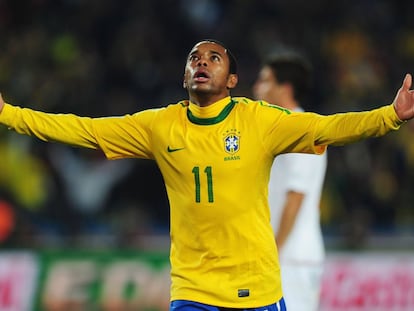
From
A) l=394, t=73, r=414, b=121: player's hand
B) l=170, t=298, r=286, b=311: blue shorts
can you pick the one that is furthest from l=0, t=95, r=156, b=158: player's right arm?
l=394, t=73, r=414, b=121: player's hand

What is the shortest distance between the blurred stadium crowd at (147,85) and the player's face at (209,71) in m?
5.77

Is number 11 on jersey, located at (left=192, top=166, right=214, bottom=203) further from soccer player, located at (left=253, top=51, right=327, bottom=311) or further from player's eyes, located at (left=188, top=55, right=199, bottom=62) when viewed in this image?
soccer player, located at (left=253, top=51, right=327, bottom=311)

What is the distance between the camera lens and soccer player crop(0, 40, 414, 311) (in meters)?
5.11

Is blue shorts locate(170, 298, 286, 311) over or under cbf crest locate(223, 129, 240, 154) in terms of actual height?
under

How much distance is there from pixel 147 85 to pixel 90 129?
8460mm

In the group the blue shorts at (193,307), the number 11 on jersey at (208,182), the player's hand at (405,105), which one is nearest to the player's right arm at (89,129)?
the number 11 on jersey at (208,182)

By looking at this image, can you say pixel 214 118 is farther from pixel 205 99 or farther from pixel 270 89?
pixel 270 89

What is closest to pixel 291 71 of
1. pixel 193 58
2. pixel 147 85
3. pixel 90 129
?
pixel 193 58

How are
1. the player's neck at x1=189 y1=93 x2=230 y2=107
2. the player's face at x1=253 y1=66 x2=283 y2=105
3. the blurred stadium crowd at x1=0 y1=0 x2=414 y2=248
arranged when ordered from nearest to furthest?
the player's neck at x1=189 y1=93 x2=230 y2=107 < the player's face at x1=253 y1=66 x2=283 y2=105 < the blurred stadium crowd at x1=0 y1=0 x2=414 y2=248

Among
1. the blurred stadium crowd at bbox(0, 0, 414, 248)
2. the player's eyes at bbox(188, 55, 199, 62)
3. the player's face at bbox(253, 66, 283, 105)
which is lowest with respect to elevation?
the player's eyes at bbox(188, 55, 199, 62)

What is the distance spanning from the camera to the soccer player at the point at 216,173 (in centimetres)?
511

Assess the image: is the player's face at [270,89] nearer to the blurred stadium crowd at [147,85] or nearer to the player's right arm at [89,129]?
the player's right arm at [89,129]

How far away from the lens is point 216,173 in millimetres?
5113

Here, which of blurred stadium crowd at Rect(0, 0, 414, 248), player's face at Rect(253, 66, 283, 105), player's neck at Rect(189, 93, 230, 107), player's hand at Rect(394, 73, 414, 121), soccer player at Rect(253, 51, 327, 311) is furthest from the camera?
blurred stadium crowd at Rect(0, 0, 414, 248)
